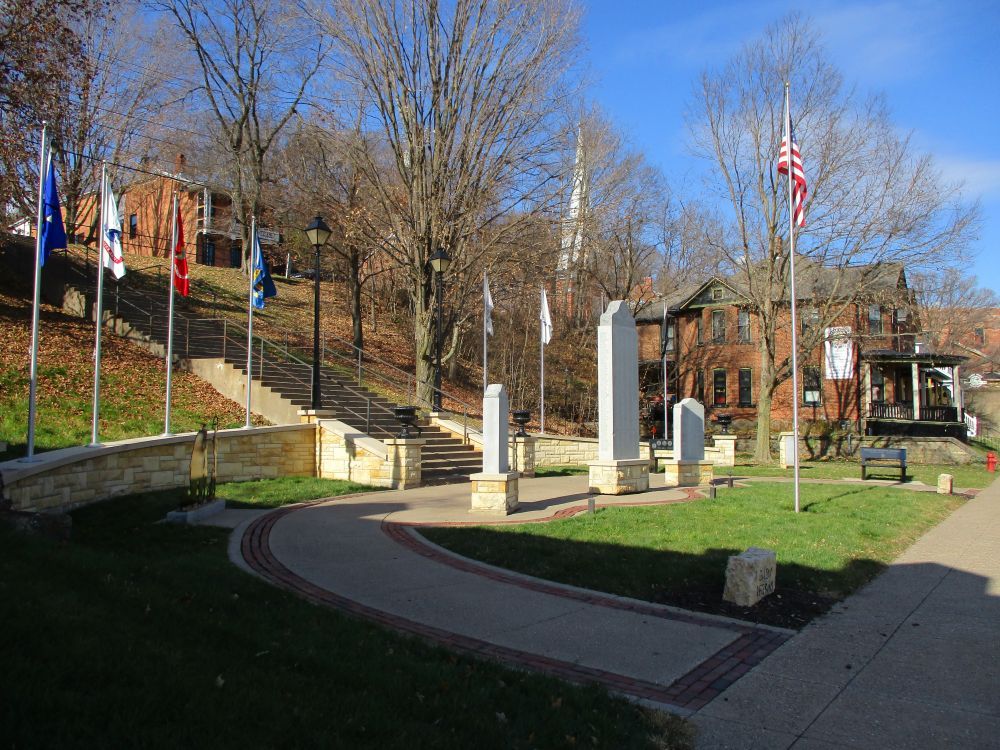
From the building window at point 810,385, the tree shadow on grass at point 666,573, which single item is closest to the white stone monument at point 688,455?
the tree shadow on grass at point 666,573

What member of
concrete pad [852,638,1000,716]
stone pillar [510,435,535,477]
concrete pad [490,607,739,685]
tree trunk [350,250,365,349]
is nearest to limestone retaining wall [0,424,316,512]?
stone pillar [510,435,535,477]

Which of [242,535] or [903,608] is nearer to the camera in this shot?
[903,608]

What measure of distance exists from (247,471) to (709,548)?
9.66m

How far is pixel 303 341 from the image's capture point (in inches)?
1083

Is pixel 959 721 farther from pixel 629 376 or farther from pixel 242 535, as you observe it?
pixel 629 376

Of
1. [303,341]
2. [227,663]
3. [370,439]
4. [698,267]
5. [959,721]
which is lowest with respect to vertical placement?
[959,721]

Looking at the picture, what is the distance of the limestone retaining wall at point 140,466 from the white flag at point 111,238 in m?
3.11

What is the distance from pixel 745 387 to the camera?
4081 centimetres

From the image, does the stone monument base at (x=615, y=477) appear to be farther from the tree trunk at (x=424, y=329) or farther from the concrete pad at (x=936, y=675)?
the tree trunk at (x=424, y=329)

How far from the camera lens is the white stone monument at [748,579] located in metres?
6.83

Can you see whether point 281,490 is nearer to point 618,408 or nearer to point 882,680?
point 618,408

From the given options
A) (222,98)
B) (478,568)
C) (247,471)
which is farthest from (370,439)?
(222,98)

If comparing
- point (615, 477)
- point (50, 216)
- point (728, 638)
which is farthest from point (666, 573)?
point (50, 216)

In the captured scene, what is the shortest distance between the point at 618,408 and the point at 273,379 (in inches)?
384
